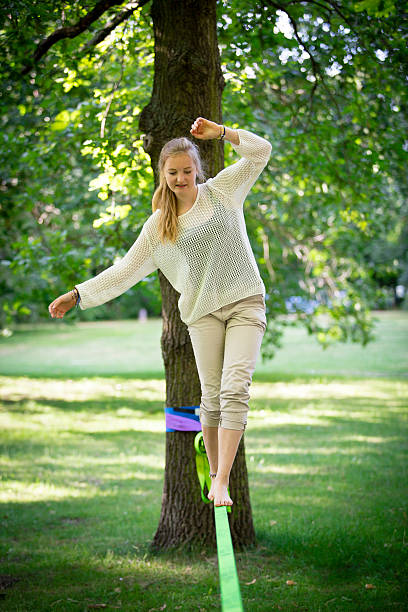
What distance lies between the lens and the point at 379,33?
5.24 metres

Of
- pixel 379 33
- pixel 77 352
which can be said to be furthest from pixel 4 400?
pixel 77 352

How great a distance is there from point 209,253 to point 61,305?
2.44ft

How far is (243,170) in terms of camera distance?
3.37 m

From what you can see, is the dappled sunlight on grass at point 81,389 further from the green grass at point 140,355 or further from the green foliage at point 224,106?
the green foliage at point 224,106

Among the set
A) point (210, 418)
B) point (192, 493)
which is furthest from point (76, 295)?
point (192, 493)

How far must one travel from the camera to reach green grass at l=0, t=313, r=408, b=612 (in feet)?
13.3

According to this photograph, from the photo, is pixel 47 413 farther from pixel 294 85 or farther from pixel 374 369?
pixel 374 369

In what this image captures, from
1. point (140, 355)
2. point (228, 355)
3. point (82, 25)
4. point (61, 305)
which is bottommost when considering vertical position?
point (140, 355)

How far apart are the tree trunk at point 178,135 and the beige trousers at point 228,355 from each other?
127cm

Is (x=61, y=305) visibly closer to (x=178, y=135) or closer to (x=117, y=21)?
(x=178, y=135)

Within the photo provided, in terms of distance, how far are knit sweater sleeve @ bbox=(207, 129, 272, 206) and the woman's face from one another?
151 millimetres

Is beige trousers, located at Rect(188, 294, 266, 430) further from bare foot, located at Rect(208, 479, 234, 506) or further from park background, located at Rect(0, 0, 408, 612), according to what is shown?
park background, located at Rect(0, 0, 408, 612)

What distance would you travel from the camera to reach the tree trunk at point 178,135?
4.39 metres

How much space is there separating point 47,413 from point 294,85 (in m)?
6.86
